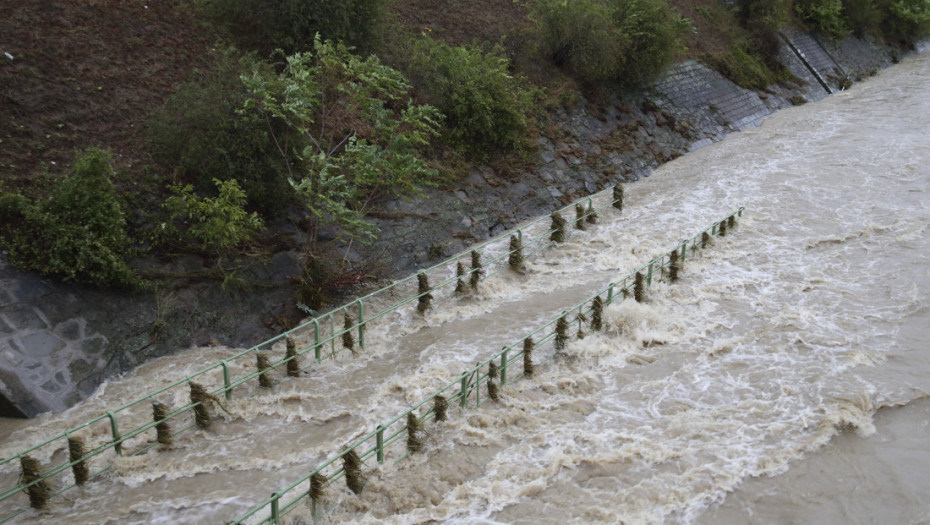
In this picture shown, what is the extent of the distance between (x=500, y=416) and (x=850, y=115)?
2120 centimetres

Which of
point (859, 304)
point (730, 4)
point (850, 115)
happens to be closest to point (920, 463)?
point (859, 304)

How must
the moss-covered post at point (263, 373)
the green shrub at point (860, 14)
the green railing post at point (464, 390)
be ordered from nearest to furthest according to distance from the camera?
the green railing post at point (464, 390) < the moss-covered post at point (263, 373) < the green shrub at point (860, 14)

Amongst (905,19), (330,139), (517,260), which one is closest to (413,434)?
(517,260)

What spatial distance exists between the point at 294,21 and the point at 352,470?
11090 mm

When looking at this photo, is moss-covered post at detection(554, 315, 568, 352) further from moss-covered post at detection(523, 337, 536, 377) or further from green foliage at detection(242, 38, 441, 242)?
green foliage at detection(242, 38, 441, 242)

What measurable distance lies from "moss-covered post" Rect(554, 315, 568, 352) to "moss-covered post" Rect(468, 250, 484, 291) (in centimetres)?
235

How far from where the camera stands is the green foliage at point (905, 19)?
110 ft

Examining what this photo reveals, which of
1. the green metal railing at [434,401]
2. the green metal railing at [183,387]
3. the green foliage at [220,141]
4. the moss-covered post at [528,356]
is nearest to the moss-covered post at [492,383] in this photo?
the green metal railing at [434,401]

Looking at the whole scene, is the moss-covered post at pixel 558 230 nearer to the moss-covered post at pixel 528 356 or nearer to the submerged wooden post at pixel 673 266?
the submerged wooden post at pixel 673 266

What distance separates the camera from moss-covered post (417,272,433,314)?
11594 millimetres

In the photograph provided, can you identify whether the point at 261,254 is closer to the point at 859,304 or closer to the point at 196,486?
the point at 196,486

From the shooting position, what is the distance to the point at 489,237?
15.0 meters

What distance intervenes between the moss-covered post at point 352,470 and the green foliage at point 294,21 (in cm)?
1024

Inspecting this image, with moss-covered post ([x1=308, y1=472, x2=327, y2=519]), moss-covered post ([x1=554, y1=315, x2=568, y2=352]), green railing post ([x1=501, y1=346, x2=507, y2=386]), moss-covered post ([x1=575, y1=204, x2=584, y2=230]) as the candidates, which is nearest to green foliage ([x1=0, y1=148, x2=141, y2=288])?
moss-covered post ([x1=308, y1=472, x2=327, y2=519])
